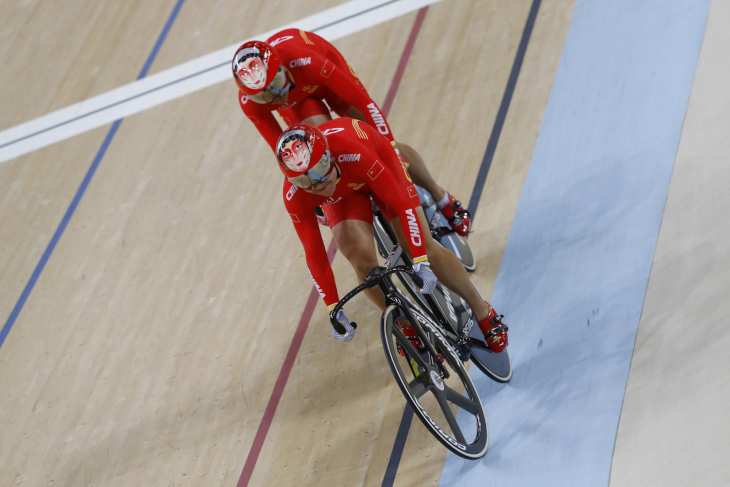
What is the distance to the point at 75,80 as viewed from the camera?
5.82m

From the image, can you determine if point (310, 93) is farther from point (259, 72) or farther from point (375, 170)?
point (375, 170)

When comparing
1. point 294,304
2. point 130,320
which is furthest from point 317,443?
point 130,320

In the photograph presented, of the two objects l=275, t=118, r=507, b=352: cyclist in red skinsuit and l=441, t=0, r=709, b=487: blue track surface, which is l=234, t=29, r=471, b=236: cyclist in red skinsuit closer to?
l=275, t=118, r=507, b=352: cyclist in red skinsuit

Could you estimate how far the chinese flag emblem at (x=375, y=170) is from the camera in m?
2.60

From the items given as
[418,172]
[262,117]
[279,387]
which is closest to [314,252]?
[262,117]

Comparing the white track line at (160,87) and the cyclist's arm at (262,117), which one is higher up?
the cyclist's arm at (262,117)

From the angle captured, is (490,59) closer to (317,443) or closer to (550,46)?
(550,46)

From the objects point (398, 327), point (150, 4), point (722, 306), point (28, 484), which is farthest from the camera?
point (150, 4)

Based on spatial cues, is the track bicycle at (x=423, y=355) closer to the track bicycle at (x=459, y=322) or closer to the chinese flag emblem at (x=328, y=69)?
the track bicycle at (x=459, y=322)

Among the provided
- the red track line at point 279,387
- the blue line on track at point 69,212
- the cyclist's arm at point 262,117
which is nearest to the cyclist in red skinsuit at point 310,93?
the cyclist's arm at point 262,117

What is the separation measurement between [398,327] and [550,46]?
114 inches

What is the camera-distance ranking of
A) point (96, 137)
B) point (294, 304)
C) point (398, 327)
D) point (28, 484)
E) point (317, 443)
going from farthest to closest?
point (96, 137) → point (294, 304) → point (28, 484) → point (317, 443) → point (398, 327)

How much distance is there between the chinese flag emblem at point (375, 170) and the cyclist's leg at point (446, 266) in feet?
0.80

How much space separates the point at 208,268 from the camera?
4.23 m
